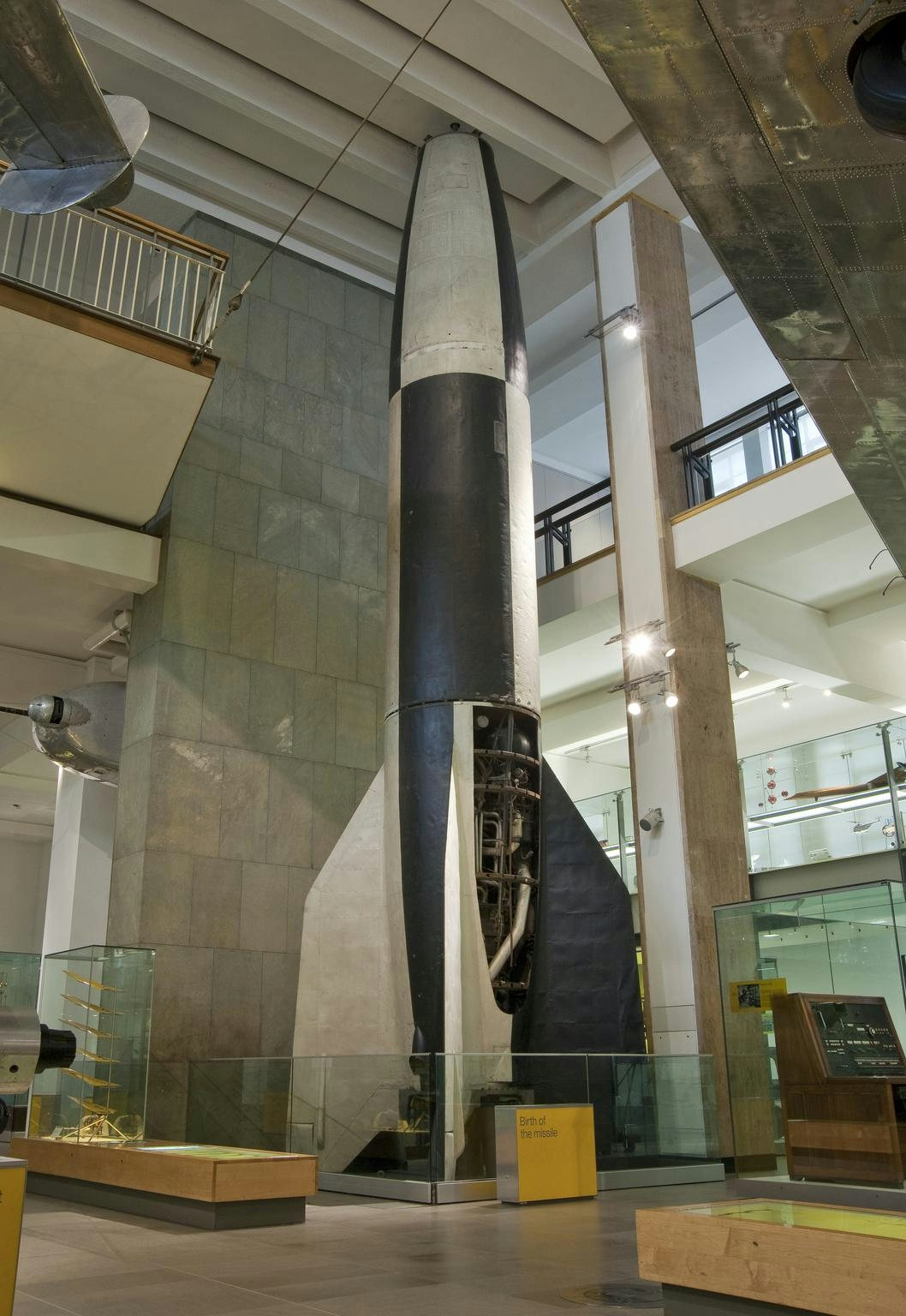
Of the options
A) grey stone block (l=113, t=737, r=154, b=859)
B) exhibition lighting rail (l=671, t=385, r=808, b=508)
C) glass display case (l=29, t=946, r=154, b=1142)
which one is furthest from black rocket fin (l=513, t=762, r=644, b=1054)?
exhibition lighting rail (l=671, t=385, r=808, b=508)

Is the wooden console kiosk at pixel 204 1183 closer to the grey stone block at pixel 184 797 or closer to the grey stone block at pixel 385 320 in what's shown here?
the grey stone block at pixel 184 797

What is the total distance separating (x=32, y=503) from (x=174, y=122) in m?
4.91

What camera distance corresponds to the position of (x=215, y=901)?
10656mm

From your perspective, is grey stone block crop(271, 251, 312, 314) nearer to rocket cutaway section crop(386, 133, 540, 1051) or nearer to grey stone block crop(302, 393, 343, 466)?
grey stone block crop(302, 393, 343, 466)

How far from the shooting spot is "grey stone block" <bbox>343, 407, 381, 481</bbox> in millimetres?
13062

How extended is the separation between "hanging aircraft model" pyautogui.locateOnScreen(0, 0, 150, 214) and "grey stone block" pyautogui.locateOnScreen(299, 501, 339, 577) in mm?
8156

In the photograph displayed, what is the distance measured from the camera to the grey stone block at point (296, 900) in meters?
11.1

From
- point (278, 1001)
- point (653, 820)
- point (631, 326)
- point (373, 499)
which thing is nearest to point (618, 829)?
point (653, 820)

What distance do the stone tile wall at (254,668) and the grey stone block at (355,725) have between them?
0.02 metres

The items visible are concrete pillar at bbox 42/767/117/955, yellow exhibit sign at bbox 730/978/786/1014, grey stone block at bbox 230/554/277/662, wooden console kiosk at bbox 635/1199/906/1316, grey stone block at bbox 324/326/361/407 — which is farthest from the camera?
grey stone block at bbox 324/326/361/407

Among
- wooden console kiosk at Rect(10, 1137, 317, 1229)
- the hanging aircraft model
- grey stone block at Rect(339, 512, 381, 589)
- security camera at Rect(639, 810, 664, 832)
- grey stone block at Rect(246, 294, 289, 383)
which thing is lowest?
wooden console kiosk at Rect(10, 1137, 317, 1229)

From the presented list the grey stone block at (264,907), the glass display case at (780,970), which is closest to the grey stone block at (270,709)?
the grey stone block at (264,907)

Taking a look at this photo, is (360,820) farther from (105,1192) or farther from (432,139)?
(432,139)

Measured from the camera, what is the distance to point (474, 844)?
886 cm
